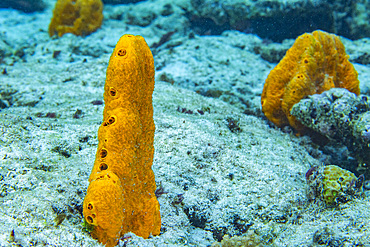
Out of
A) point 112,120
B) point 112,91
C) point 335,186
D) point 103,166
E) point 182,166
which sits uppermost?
point 112,91

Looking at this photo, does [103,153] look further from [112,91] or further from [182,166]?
[182,166]

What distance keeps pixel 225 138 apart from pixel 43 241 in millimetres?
2775

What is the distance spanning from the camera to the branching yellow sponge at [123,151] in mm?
1726

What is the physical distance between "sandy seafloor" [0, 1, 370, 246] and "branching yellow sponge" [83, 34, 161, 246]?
22cm

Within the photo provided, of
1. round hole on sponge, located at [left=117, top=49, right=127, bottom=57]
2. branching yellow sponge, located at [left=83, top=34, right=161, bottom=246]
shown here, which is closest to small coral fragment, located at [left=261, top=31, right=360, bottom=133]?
branching yellow sponge, located at [left=83, top=34, right=161, bottom=246]

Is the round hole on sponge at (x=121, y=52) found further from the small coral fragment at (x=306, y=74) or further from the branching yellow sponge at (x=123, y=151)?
the small coral fragment at (x=306, y=74)

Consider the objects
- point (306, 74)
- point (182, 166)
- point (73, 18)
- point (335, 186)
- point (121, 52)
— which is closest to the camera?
point (121, 52)

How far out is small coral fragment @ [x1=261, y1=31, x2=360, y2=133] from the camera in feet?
13.7

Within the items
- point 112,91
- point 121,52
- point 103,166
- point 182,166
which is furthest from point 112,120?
point 182,166

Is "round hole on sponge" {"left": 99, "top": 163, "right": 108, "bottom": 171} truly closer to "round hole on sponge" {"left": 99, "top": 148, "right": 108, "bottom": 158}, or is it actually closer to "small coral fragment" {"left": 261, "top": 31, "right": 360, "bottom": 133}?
"round hole on sponge" {"left": 99, "top": 148, "right": 108, "bottom": 158}

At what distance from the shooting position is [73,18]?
8781 millimetres

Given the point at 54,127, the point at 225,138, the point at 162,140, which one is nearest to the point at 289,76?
the point at 225,138

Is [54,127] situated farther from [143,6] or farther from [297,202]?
[143,6]

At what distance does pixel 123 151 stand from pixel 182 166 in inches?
54.2
